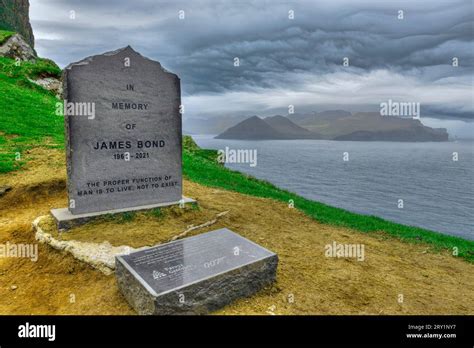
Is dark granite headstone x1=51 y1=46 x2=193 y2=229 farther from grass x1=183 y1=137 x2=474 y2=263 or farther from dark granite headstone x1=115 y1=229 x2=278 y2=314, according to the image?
grass x1=183 y1=137 x2=474 y2=263

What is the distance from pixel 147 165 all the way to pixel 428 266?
730 centimetres

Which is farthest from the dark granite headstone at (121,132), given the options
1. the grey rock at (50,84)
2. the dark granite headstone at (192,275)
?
the grey rock at (50,84)

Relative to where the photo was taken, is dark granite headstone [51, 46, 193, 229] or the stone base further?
dark granite headstone [51, 46, 193, 229]

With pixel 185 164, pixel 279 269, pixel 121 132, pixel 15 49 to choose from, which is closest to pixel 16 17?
pixel 15 49

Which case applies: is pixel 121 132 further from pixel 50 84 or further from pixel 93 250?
pixel 50 84

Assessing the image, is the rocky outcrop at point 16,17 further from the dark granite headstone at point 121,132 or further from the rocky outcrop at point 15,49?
the dark granite headstone at point 121,132

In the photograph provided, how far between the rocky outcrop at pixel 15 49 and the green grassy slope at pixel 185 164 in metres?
6.76

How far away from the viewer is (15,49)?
32875 millimetres

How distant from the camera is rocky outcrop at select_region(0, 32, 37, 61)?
31.7 meters

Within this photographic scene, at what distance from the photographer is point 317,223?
1073 centimetres

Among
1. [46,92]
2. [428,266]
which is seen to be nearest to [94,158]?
[428,266]

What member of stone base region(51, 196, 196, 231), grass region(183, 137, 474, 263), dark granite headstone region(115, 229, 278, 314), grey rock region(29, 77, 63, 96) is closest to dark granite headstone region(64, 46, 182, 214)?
stone base region(51, 196, 196, 231)

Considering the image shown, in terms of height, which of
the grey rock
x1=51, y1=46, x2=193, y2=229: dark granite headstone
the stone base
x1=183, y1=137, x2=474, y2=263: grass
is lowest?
x1=183, y1=137, x2=474, y2=263: grass

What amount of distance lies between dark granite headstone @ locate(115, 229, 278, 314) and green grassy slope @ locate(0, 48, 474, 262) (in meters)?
6.40
